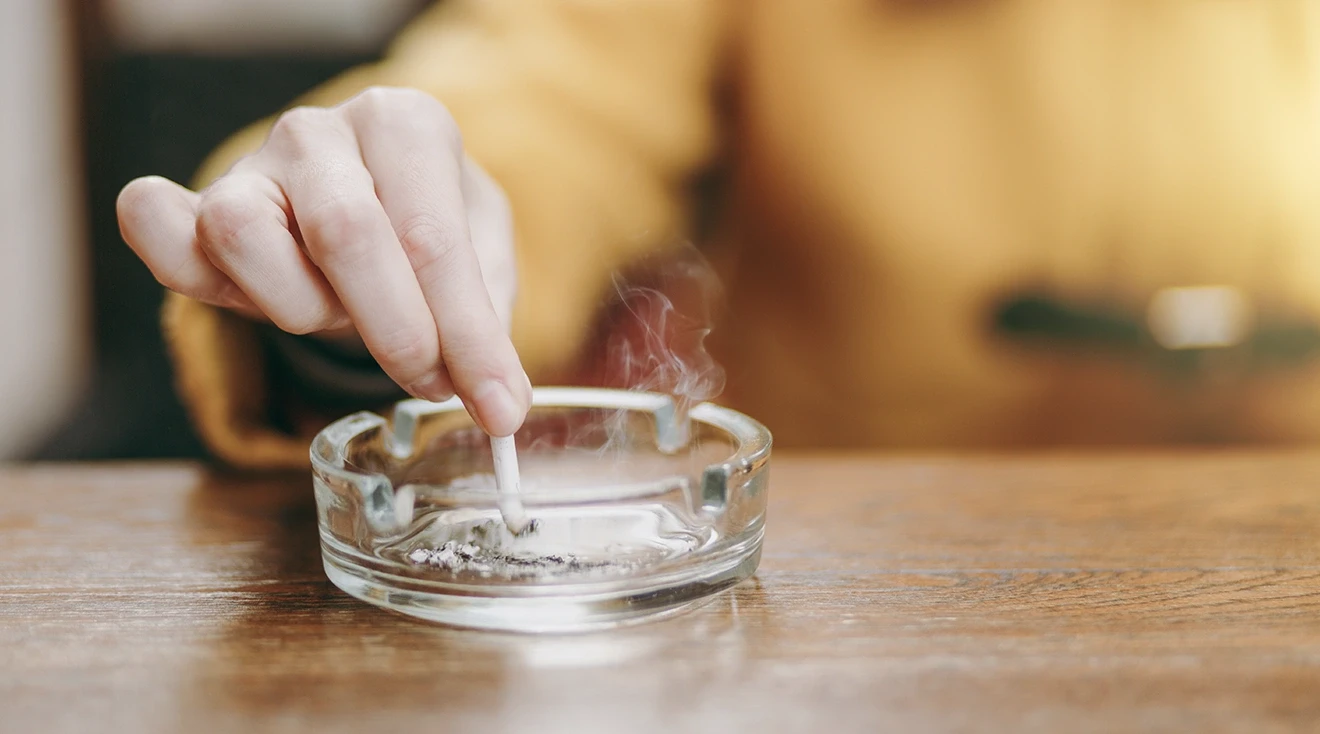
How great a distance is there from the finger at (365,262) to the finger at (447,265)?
1cm

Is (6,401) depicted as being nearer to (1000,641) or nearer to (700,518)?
(700,518)

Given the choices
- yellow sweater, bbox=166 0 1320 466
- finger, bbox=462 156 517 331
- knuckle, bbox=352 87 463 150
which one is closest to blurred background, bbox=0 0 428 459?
yellow sweater, bbox=166 0 1320 466

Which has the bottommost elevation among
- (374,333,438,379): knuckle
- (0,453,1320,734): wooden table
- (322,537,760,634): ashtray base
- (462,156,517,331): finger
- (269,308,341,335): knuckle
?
(0,453,1320,734): wooden table

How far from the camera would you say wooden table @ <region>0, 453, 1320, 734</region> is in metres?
0.36

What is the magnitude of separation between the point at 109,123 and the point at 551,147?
1.09m

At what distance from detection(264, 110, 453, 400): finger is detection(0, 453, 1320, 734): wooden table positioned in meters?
0.13

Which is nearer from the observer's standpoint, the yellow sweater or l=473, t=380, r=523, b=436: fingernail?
l=473, t=380, r=523, b=436: fingernail

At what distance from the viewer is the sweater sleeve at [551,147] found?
91 cm

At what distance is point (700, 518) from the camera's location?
47cm

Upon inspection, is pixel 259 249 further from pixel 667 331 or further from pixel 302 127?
pixel 667 331

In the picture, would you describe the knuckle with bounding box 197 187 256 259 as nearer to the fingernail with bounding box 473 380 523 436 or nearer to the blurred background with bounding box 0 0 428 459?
the fingernail with bounding box 473 380 523 436

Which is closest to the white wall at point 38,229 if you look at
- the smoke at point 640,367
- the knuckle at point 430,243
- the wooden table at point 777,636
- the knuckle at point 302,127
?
the smoke at point 640,367

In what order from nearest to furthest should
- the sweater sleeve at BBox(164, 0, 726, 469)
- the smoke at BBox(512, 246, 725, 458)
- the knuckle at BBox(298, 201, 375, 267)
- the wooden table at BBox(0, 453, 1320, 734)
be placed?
the wooden table at BBox(0, 453, 1320, 734), the knuckle at BBox(298, 201, 375, 267), the smoke at BBox(512, 246, 725, 458), the sweater sleeve at BBox(164, 0, 726, 469)

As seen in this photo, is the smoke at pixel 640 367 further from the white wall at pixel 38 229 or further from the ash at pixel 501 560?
the white wall at pixel 38 229
